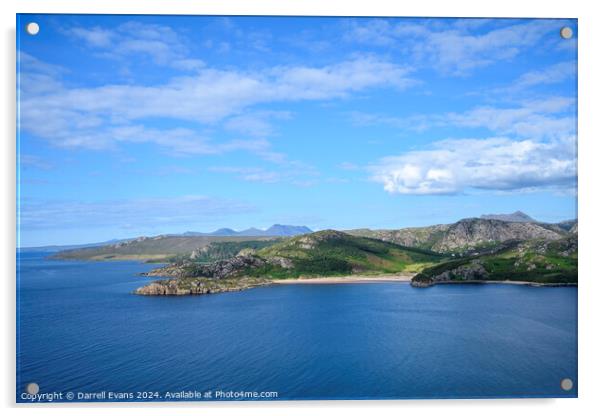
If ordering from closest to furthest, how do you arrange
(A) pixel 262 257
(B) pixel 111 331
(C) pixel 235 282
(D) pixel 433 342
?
1. (D) pixel 433 342
2. (B) pixel 111 331
3. (C) pixel 235 282
4. (A) pixel 262 257

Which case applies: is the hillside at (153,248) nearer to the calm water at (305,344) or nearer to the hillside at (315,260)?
the hillside at (315,260)

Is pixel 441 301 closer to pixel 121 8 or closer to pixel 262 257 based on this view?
pixel 262 257

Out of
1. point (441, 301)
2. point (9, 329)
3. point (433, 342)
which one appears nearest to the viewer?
point (9, 329)

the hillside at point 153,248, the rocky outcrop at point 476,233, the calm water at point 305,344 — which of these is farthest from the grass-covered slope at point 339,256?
the calm water at point 305,344


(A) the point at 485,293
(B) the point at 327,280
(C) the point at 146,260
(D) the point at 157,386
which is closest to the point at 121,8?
(D) the point at 157,386

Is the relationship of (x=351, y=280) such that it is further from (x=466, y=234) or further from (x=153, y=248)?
(x=153, y=248)

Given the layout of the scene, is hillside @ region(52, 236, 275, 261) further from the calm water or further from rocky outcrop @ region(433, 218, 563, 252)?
rocky outcrop @ region(433, 218, 563, 252)

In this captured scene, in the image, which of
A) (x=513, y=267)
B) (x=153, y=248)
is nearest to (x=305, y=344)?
(x=513, y=267)
